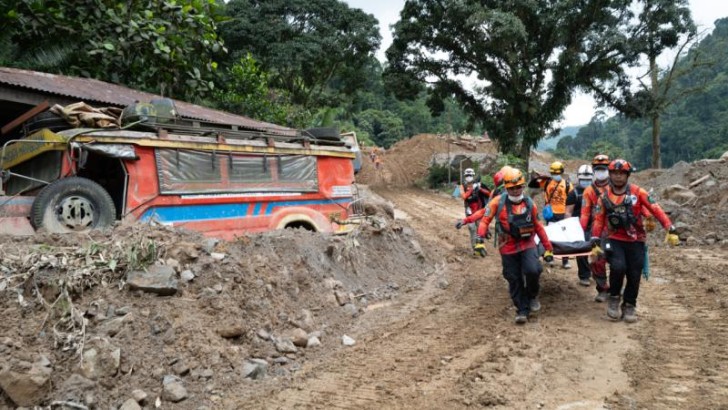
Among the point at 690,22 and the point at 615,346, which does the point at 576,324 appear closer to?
the point at 615,346

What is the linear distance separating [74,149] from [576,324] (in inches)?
238

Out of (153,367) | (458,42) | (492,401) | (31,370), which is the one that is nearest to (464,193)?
(492,401)

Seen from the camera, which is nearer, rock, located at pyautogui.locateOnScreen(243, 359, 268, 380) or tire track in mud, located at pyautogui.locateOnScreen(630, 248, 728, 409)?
tire track in mud, located at pyautogui.locateOnScreen(630, 248, 728, 409)

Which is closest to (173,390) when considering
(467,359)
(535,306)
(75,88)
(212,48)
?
(467,359)

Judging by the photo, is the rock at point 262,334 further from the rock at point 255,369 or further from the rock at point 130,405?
the rock at point 130,405

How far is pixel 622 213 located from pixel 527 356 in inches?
87.4

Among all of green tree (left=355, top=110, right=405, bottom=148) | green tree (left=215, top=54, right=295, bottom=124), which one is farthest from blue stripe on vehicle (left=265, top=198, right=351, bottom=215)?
green tree (left=355, top=110, right=405, bottom=148)

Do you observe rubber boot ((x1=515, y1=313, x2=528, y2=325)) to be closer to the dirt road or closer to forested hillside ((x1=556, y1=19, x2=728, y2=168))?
the dirt road

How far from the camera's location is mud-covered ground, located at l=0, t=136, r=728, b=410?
12.1 feet

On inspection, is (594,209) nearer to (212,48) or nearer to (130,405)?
(130,405)

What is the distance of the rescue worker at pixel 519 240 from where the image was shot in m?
5.74

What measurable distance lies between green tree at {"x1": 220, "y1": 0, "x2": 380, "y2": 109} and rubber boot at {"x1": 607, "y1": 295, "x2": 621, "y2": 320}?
1952 cm

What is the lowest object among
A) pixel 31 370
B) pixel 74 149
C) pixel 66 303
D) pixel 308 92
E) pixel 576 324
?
pixel 576 324

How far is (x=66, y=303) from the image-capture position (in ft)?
13.2
